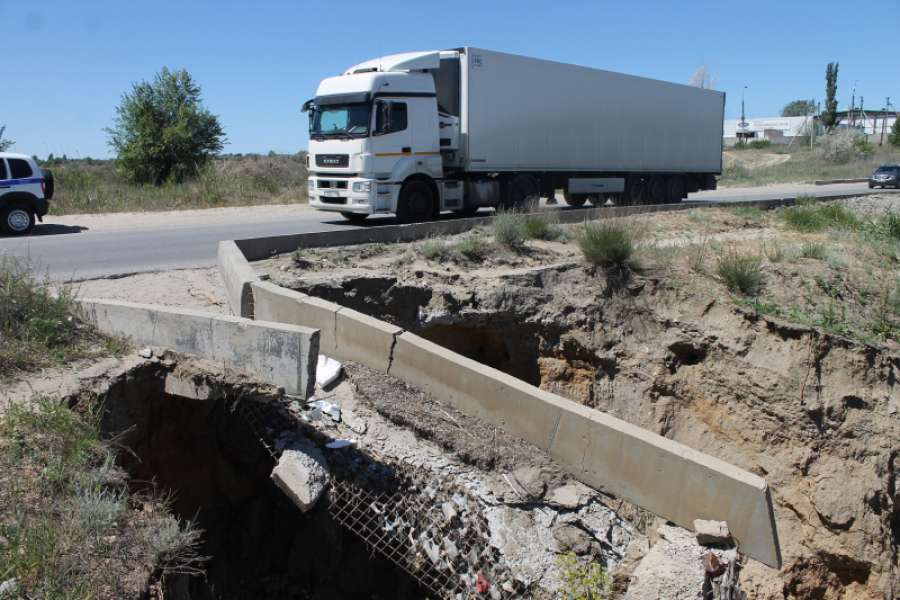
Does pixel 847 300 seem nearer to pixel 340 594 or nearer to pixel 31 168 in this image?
pixel 340 594

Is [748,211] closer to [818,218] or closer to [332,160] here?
[818,218]

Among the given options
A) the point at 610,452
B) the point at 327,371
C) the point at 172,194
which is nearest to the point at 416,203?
the point at 327,371

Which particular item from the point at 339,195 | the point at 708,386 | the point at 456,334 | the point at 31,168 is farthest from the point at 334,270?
the point at 31,168

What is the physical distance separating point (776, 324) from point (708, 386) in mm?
1091

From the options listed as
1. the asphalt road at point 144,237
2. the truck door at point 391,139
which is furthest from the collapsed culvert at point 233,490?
the truck door at point 391,139

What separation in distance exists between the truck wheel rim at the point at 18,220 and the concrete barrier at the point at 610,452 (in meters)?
12.8

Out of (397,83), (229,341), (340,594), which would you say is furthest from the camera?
(397,83)

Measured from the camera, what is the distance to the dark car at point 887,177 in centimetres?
3516

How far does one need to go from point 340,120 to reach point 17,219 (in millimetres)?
7333

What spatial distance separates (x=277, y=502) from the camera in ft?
23.1

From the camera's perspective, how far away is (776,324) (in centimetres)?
880

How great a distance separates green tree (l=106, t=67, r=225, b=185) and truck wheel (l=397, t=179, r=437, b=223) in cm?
1805

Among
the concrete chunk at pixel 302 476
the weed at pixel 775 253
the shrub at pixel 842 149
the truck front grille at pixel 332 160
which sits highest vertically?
the shrub at pixel 842 149

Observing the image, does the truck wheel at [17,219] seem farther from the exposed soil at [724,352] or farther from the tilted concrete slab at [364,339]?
the tilted concrete slab at [364,339]
